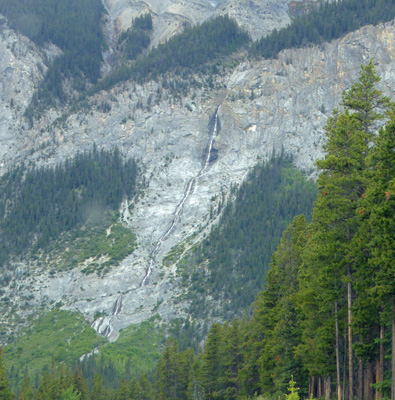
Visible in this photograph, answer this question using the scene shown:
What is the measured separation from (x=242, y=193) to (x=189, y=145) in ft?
137

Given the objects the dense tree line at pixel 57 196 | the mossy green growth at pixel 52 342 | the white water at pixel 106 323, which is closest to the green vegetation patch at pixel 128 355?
the white water at pixel 106 323

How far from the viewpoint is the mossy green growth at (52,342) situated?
109594 mm

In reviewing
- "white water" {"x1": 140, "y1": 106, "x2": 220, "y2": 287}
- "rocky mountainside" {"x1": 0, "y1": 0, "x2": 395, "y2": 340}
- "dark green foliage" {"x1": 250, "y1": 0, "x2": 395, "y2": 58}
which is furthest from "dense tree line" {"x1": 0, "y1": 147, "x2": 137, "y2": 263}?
"dark green foliage" {"x1": 250, "y1": 0, "x2": 395, "y2": 58}

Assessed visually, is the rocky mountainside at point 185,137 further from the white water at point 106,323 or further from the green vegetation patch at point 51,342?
the green vegetation patch at point 51,342

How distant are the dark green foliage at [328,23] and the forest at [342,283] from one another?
471 feet

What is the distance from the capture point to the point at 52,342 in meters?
116

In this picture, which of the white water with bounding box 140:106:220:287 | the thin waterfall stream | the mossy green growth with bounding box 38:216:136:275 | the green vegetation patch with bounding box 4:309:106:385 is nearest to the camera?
the green vegetation patch with bounding box 4:309:106:385

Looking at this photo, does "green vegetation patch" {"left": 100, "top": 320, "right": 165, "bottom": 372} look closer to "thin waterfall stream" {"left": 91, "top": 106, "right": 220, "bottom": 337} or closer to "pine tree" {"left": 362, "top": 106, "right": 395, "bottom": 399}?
"thin waterfall stream" {"left": 91, "top": 106, "right": 220, "bottom": 337}

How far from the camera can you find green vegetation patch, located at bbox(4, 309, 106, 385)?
109375 millimetres

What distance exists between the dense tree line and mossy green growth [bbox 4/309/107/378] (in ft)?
90.4

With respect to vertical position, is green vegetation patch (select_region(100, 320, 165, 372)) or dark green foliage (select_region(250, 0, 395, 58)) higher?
dark green foliage (select_region(250, 0, 395, 58))

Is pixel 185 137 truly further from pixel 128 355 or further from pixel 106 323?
pixel 128 355

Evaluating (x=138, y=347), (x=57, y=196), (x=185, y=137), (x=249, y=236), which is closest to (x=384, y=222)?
(x=138, y=347)

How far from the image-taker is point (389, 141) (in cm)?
3053
